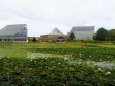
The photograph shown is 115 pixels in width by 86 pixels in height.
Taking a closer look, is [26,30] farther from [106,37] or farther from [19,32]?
[106,37]

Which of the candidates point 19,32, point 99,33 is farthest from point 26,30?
point 99,33

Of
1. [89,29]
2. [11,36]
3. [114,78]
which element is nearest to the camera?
[114,78]

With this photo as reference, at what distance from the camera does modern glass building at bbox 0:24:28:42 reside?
209ft

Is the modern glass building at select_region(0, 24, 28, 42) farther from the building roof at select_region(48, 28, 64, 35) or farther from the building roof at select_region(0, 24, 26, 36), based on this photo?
the building roof at select_region(48, 28, 64, 35)

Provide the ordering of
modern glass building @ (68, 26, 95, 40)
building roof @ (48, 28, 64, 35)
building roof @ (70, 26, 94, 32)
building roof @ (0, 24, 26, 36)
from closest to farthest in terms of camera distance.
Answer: building roof @ (0, 24, 26, 36)
modern glass building @ (68, 26, 95, 40)
building roof @ (70, 26, 94, 32)
building roof @ (48, 28, 64, 35)

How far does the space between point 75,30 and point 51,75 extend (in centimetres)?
7216

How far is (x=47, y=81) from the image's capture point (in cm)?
656

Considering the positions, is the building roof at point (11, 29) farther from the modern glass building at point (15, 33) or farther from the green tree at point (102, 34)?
the green tree at point (102, 34)

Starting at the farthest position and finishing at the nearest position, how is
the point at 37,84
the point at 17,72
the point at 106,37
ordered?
1. the point at 106,37
2. the point at 17,72
3. the point at 37,84

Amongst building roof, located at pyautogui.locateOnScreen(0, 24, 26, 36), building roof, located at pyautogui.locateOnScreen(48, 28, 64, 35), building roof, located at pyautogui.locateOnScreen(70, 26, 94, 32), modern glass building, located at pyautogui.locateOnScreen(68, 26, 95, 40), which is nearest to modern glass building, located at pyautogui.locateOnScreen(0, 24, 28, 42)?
building roof, located at pyautogui.locateOnScreen(0, 24, 26, 36)

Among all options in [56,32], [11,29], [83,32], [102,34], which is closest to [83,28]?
[83,32]

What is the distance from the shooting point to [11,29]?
215 ft

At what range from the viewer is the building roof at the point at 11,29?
2516 inches

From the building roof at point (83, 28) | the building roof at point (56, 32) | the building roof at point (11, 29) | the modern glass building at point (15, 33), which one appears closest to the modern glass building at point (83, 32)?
the building roof at point (83, 28)
